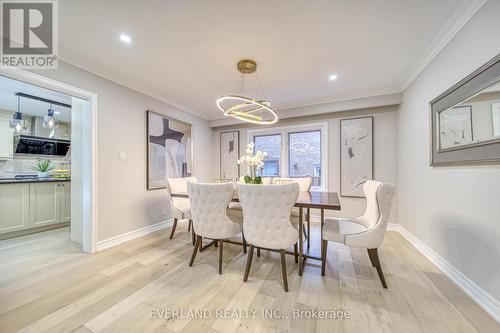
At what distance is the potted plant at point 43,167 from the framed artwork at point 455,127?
20.7 ft

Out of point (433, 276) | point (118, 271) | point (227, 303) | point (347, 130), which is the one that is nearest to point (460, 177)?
point (433, 276)

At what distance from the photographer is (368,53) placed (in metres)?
2.12

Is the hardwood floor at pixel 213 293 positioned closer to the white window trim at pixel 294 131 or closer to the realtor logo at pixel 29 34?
the white window trim at pixel 294 131

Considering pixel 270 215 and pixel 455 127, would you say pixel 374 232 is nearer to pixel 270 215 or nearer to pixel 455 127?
pixel 270 215

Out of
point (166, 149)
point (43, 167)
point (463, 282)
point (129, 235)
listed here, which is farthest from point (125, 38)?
point (463, 282)

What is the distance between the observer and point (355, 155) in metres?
3.43

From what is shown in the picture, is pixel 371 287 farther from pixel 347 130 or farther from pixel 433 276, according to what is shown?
pixel 347 130

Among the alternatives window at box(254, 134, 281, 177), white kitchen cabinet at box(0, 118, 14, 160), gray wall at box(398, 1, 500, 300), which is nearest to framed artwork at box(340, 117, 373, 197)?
gray wall at box(398, 1, 500, 300)

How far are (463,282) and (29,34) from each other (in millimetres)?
4720

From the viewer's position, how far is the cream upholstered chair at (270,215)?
156 cm

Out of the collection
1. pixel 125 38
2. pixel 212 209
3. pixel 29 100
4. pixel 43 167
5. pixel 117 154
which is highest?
pixel 125 38

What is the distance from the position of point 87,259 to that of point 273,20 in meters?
3.34

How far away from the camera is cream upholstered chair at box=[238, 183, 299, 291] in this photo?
5.11ft

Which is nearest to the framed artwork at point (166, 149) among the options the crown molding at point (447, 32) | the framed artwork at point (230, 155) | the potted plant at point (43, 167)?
the framed artwork at point (230, 155)
